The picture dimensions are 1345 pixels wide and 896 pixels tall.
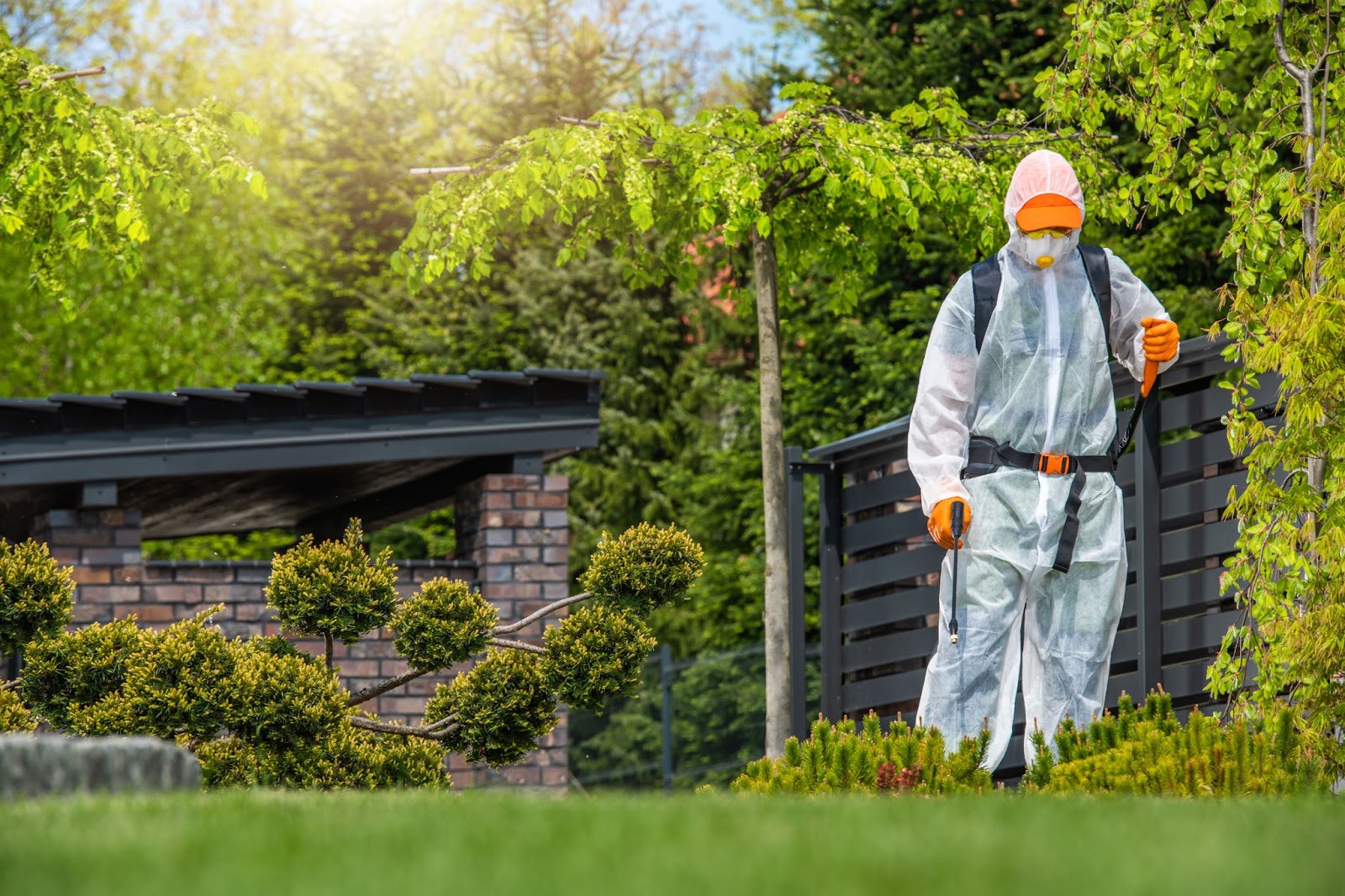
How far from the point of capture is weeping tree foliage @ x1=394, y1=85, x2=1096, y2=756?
27.7 ft

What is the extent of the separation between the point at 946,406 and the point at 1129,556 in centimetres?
135

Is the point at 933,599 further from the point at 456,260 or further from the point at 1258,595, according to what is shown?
the point at 456,260

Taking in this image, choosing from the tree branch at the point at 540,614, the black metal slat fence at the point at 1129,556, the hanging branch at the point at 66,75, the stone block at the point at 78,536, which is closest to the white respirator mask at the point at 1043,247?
the black metal slat fence at the point at 1129,556

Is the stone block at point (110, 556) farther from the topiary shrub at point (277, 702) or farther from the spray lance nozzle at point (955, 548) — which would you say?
the spray lance nozzle at point (955, 548)

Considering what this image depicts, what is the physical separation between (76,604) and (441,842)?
257 inches

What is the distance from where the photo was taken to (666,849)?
2.81 metres

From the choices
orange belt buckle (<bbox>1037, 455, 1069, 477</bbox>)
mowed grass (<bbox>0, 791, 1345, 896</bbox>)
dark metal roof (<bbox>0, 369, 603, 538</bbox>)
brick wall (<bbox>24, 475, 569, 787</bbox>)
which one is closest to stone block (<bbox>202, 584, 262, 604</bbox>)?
brick wall (<bbox>24, 475, 569, 787</bbox>)

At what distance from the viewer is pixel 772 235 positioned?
31.0ft

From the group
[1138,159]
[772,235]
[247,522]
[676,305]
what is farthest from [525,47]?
[772,235]

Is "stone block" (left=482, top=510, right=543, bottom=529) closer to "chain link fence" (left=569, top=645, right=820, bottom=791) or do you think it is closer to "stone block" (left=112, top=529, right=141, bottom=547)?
"stone block" (left=112, top=529, right=141, bottom=547)

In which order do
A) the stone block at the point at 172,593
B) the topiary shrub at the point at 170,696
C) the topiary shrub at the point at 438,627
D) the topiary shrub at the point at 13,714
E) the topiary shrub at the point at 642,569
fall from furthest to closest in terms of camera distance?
the stone block at the point at 172,593
the topiary shrub at the point at 642,569
the topiary shrub at the point at 438,627
the topiary shrub at the point at 13,714
the topiary shrub at the point at 170,696

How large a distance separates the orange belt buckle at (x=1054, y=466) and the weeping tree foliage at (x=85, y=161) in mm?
4177

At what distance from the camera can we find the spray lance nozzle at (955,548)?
584 cm

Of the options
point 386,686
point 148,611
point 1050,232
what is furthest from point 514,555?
point 1050,232
